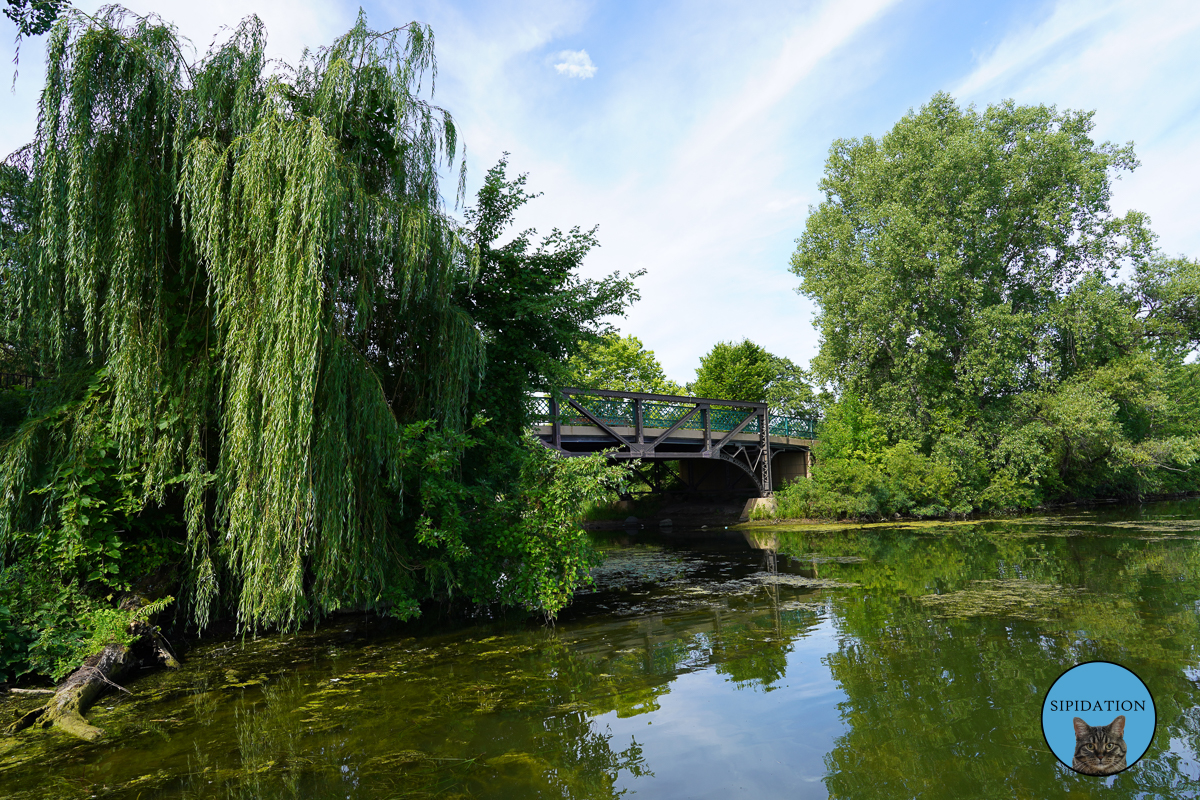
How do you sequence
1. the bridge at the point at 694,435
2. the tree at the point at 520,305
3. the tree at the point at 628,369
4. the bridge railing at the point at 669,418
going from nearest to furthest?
the tree at the point at 520,305 → the bridge at the point at 694,435 → the bridge railing at the point at 669,418 → the tree at the point at 628,369

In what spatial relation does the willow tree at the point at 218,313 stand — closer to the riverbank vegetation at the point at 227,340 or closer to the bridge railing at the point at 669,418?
the riverbank vegetation at the point at 227,340

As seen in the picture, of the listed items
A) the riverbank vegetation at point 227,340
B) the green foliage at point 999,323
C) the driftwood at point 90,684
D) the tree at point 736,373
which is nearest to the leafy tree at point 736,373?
the tree at point 736,373

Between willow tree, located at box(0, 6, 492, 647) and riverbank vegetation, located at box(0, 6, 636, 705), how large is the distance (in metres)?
0.03

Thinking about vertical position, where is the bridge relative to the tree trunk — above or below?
above

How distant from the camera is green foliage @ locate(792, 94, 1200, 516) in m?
25.8

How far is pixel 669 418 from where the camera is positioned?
87.9ft

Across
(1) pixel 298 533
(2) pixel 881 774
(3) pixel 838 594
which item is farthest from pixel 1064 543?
(1) pixel 298 533

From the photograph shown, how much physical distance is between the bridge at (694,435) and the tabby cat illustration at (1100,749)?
1310cm

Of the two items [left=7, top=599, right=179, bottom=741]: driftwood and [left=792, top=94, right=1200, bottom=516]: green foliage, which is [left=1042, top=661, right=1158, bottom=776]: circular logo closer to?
[left=7, top=599, right=179, bottom=741]: driftwood

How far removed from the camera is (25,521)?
7180 mm

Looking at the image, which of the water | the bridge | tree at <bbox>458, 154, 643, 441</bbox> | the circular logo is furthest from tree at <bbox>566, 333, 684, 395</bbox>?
the circular logo

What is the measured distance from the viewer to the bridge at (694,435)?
23.3 m

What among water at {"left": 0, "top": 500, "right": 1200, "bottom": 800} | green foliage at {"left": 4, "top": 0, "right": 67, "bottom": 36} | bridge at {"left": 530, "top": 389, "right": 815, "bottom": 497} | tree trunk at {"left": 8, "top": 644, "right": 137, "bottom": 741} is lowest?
water at {"left": 0, "top": 500, "right": 1200, "bottom": 800}

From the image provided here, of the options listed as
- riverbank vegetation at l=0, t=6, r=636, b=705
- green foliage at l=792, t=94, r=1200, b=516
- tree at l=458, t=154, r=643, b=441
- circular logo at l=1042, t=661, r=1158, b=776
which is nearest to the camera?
circular logo at l=1042, t=661, r=1158, b=776
